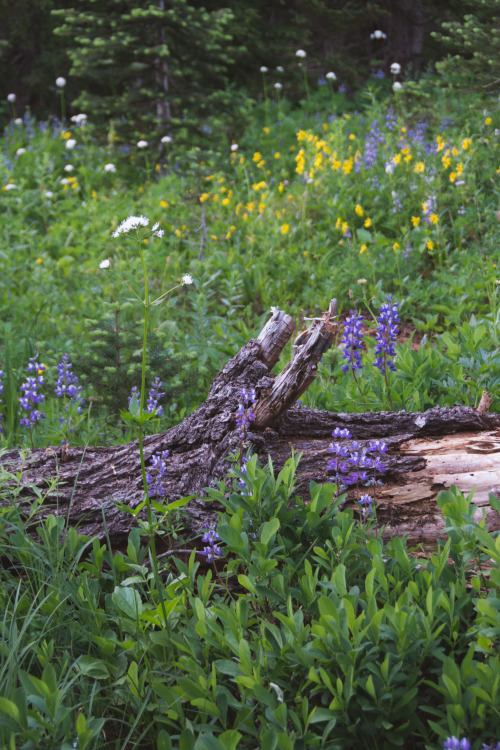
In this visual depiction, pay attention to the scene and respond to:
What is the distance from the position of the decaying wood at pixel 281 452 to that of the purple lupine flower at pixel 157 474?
4cm

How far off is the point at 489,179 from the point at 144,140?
4.34m

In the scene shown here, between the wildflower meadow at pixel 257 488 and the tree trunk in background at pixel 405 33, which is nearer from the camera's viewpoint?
the wildflower meadow at pixel 257 488

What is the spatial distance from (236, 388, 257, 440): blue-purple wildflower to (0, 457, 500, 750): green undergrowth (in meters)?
0.21

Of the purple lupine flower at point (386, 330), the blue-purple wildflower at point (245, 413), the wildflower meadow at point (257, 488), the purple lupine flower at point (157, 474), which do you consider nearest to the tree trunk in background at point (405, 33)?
the wildflower meadow at point (257, 488)

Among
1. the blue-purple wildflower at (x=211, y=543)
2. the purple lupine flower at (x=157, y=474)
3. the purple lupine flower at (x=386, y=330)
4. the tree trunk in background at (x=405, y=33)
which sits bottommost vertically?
the blue-purple wildflower at (x=211, y=543)

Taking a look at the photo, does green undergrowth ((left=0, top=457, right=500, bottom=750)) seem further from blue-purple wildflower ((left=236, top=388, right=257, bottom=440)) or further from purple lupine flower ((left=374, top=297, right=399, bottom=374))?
purple lupine flower ((left=374, top=297, right=399, bottom=374))

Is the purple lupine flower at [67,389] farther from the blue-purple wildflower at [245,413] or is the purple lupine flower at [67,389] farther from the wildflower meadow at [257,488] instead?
the blue-purple wildflower at [245,413]

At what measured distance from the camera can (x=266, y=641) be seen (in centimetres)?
170

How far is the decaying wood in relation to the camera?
2.27 metres

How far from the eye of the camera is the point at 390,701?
146 cm

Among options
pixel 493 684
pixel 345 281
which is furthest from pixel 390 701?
pixel 345 281

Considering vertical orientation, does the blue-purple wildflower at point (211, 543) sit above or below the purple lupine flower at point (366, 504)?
below

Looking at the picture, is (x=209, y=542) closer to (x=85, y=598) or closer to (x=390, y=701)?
(x=85, y=598)

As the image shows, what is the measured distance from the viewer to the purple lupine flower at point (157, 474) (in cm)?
229
